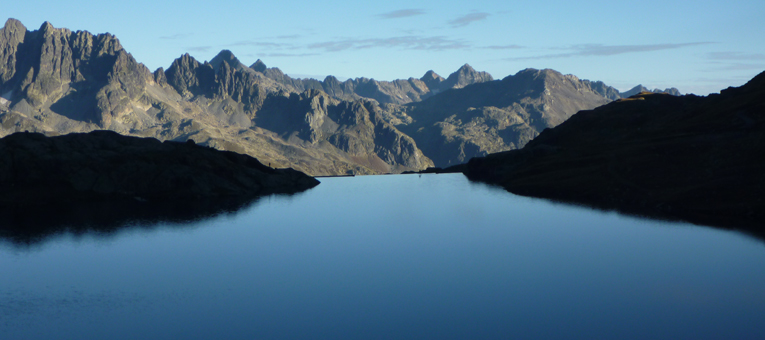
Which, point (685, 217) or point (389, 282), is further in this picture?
point (685, 217)

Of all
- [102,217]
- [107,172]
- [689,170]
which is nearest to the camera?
[102,217]

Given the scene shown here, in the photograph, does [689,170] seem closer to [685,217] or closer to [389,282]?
[685,217]

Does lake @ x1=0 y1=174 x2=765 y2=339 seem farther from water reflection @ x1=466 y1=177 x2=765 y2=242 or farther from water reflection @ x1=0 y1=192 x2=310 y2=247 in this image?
water reflection @ x1=466 y1=177 x2=765 y2=242

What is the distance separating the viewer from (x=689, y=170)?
140 m

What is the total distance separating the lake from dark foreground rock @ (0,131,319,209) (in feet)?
155

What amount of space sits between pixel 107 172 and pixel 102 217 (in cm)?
4152

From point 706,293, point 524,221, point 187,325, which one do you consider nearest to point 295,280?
point 187,325

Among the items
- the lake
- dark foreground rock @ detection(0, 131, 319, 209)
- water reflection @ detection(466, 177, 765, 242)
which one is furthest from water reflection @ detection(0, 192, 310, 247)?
water reflection @ detection(466, 177, 765, 242)

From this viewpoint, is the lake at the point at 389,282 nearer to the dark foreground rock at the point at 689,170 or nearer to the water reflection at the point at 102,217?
the water reflection at the point at 102,217

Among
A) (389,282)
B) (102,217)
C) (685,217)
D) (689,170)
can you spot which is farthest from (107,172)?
(689,170)

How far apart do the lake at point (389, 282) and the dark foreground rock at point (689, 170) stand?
1837 cm

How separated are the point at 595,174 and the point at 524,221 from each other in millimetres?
59925

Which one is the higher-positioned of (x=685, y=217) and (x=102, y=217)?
(x=685, y=217)

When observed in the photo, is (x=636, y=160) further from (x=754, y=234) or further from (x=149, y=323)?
(x=149, y=323)
